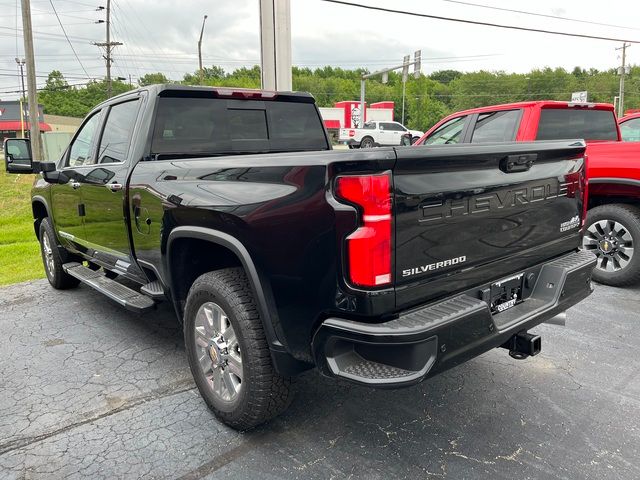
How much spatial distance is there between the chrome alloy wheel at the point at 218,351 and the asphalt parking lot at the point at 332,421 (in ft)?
0.83

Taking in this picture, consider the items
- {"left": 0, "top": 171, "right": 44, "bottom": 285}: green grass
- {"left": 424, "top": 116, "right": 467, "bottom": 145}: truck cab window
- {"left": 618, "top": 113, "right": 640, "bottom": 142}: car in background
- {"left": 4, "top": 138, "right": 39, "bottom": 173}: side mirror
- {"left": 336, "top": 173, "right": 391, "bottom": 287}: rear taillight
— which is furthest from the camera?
{"left": 618, "top": 113, "right": 640, "bottom": 142}: car in background

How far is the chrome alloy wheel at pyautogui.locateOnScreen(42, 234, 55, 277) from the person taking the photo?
5.69m

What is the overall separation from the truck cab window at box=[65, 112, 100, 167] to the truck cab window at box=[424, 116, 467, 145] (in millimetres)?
3985

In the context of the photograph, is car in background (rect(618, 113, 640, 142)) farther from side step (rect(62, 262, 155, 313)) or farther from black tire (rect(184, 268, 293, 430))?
side step (rect(62, 262, 155, 313))

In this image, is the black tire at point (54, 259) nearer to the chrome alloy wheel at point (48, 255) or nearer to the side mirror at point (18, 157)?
the chrome alloy wheel at point (48, 255)

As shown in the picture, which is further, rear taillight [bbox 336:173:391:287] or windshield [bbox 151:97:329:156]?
windshield [bbox 151:97:329:156]

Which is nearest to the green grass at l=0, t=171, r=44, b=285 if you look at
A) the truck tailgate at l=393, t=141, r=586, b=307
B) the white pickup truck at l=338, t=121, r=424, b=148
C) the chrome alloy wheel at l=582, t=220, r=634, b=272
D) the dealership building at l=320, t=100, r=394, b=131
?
the truck tailgate at l=393, t=141, r=586, b=307

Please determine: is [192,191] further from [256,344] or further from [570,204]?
[570,204]

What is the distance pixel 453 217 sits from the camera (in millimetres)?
2305

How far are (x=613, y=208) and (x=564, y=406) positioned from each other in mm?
3120

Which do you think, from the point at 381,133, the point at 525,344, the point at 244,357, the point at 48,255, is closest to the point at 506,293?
the point at 525,344

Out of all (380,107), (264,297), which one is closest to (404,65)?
(380,107)

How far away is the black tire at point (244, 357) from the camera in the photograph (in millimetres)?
2510

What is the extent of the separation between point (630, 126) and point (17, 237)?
10708mm
